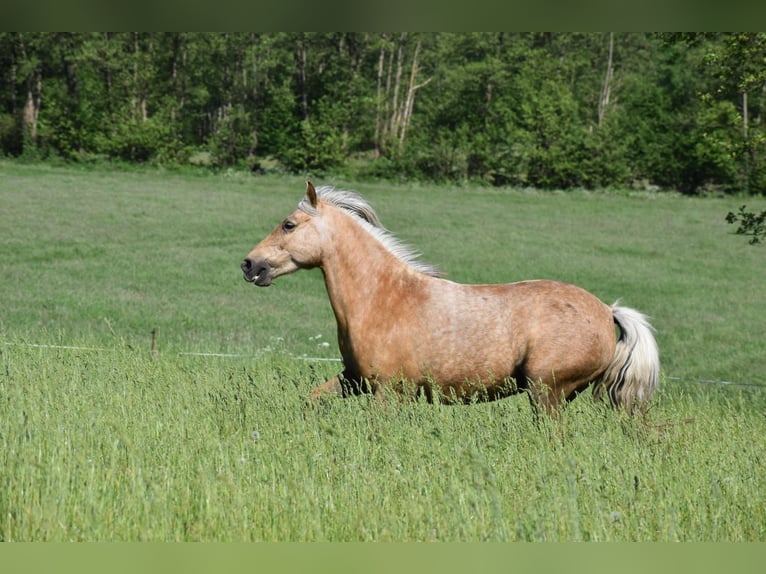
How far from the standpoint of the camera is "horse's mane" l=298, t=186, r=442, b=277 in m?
7.59

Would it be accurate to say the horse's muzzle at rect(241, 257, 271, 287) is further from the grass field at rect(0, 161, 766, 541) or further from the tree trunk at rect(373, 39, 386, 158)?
the tree trunk at rect(373, 39, 386, 158)

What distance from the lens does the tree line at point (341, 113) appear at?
46.5m

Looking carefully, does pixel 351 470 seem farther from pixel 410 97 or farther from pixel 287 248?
pixel 410 97

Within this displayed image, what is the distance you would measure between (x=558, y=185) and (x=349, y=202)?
42.2 metres

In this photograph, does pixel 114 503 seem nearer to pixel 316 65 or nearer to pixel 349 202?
pixel 349 202

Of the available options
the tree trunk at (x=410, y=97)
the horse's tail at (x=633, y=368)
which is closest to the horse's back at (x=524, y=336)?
the horse's tail at (x=633, y=368)

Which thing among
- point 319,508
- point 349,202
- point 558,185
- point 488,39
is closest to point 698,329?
point 349,202

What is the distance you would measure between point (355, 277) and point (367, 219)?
0.60 m

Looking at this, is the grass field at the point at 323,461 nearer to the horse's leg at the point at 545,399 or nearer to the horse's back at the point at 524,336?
the horse's leg at the point at 545,399

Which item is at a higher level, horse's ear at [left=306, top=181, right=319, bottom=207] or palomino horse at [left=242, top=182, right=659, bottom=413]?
horse's ear at [left=306, top=181, right=319, bottom=207]

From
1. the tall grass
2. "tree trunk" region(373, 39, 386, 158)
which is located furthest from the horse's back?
"tree trunk" region(373, 39, 386, 158)

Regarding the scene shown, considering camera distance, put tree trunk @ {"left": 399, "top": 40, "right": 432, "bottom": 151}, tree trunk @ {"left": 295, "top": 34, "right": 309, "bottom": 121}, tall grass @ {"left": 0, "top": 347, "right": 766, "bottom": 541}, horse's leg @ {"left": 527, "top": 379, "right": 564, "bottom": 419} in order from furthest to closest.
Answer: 1. tree trunk @ {"left": 399, "top": 40, "right": 432, "bottom": 151}
2. tree trunk @ {"left": 295, "top": 34, "right": 309, "bottom": 121}
3. horse's leg @ {"left": 527, "top": 379, "right": 564, "bottom": 419}
4. tall grass @ {"left": 0, "top": 347, "right": 766, "bottom": 541}

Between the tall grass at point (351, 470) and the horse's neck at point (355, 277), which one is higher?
the horse's neck at point (355, 277)

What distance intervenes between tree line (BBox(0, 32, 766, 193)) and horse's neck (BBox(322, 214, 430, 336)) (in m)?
38.5
